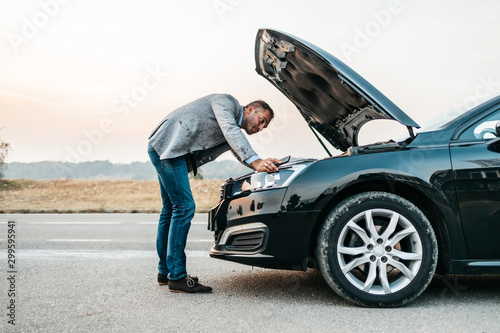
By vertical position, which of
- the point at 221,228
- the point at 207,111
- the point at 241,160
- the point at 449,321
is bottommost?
the point at 449,321

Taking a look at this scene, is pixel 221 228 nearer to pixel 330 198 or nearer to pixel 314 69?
pixel 330 198

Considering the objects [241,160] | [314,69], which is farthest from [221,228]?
[314,69]

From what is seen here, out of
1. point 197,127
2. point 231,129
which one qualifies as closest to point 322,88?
point 231,129

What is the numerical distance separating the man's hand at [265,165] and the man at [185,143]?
92 mm

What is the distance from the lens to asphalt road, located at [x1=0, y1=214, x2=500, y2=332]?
301cm

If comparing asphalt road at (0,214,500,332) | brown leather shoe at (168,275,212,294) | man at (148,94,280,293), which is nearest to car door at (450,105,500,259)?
asphalt road at (0,214,500,332)

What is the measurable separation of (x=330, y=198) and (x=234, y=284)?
1.20 m

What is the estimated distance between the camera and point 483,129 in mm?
3574

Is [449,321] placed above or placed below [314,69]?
below

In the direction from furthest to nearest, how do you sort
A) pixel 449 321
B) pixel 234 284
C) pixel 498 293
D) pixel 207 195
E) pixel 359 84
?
pixel 207 195
pixel 234 284
pixel 498 293
pixel 359 84
pixel 449 321

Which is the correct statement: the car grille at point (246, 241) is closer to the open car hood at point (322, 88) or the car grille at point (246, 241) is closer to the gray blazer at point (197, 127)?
the gray blazer at point (197, 127)

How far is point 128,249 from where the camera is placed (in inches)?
241

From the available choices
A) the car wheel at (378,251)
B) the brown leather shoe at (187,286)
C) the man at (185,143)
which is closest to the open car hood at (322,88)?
the man at (185,143)

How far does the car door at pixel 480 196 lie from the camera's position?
3.40 metres
